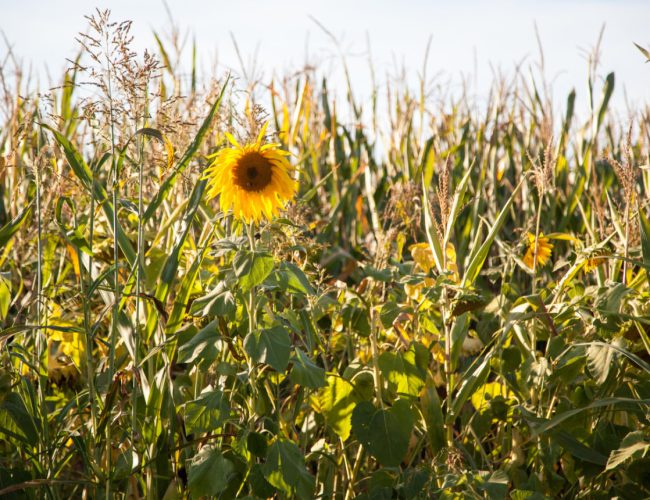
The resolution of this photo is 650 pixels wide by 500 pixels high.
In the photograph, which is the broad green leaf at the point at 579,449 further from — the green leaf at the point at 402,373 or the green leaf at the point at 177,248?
the green leaf at the point at 177,248

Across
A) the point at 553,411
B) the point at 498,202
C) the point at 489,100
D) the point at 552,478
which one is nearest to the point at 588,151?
the point at 498,202

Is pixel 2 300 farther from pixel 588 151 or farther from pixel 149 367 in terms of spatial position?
pixel 588 151

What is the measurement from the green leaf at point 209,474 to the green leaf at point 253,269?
332 millimetres

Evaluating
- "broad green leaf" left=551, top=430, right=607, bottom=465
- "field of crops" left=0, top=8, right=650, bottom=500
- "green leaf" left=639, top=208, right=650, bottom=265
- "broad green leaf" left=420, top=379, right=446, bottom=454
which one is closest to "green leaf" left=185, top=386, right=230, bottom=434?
"field of crops" left=0, top=8, right=650, bottom=500

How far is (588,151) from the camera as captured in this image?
3.08 meters

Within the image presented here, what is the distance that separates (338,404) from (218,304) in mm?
423

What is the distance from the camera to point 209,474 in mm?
1478

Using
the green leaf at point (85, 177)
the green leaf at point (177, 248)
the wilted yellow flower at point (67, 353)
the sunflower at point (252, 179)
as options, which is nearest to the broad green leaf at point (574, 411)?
the sunflower at point (252, 179)

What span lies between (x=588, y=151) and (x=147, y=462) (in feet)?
7.14

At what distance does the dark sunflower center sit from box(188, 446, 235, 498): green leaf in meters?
0.52

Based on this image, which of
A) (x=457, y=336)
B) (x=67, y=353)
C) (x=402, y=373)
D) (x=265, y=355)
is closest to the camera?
(x=265, y=355)

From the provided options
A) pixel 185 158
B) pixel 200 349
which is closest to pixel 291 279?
pixel 200 349

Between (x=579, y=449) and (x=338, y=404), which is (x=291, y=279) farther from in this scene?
(x=579, y=449)

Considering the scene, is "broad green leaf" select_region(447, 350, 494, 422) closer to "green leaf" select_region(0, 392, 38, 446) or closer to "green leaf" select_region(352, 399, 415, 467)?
"green leaf" select_region(352, 399, 415, 467)
